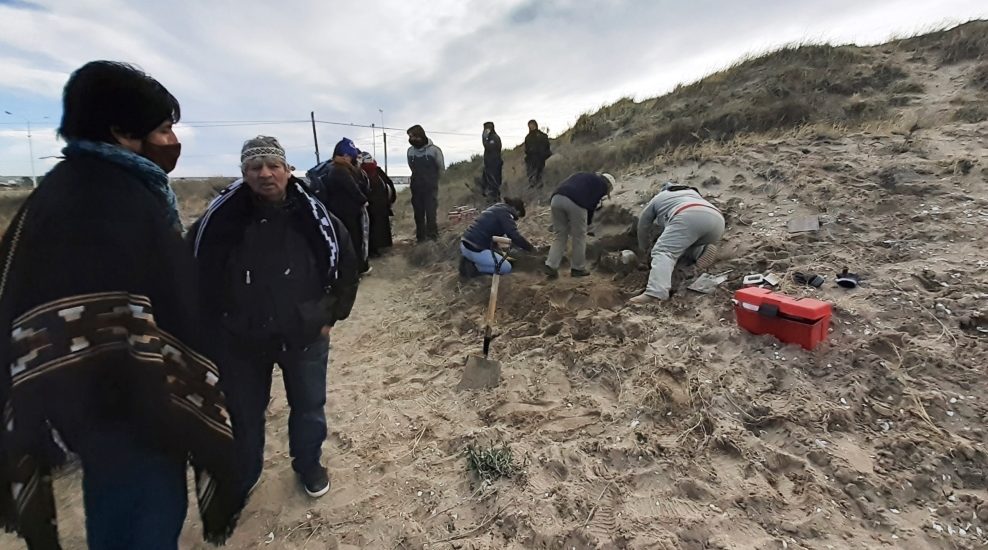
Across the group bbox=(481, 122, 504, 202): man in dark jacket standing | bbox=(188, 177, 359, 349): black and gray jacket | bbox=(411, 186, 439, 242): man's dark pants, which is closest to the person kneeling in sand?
bbox=(411, 186, 439, 242): man's dark pants

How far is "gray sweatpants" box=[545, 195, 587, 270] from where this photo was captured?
539cm

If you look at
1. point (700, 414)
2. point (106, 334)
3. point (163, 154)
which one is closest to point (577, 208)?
point (700, 414)

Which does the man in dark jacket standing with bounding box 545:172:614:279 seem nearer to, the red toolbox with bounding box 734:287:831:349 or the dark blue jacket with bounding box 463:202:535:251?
the dark blue jacket with bounding box 463:202:535:251

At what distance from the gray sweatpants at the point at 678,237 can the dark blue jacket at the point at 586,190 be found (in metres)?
0.97

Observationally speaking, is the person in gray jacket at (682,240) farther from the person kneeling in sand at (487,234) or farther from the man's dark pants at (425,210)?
A: the man's dark pants at (425,210)

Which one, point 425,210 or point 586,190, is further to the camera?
point 425,210

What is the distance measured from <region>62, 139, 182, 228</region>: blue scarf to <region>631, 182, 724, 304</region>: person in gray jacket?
368 centimetres

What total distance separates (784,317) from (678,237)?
59.8 inches

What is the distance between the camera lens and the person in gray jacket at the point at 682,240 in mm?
4398

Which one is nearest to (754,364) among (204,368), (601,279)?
(601,279)

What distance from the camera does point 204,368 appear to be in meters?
1.42

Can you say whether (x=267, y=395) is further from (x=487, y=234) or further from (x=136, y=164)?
(x=487, y=234)

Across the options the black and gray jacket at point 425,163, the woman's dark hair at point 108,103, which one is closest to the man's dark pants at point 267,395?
the woman's dark hair at point 108,103

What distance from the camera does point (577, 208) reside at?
5.36 m
